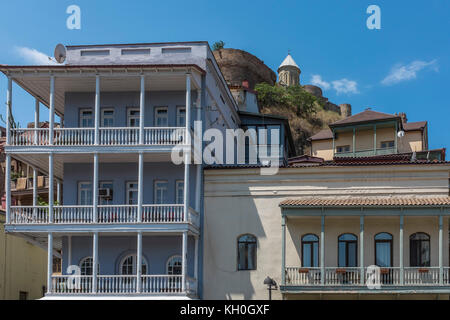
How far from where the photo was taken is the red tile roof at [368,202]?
33.1 meters

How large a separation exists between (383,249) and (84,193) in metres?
13.4

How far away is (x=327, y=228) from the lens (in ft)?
114

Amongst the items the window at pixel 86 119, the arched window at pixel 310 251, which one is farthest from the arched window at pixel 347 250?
the window at pixel 86 119

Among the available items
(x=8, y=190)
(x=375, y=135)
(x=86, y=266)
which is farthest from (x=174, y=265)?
(x=375, y=135)

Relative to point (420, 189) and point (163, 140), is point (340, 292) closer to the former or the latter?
point (420, 189)

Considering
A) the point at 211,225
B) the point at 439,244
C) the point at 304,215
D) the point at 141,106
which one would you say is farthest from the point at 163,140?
the point at 439,244

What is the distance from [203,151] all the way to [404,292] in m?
10.7

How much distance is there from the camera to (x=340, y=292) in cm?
3303

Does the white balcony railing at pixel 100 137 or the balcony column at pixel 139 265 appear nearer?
the balcony column at pixel 139 265

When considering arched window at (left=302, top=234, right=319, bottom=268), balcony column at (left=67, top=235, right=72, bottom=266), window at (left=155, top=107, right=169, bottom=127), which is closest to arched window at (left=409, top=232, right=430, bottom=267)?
arched window at (left=302, top=234, right=319, bottom=268)

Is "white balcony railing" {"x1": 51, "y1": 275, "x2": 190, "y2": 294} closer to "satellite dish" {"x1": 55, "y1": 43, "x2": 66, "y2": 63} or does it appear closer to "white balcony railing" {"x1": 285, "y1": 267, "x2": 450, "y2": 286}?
"white balcony railing" {"x1": 285, "y1": 267, "x2": 450, "y2": 286}

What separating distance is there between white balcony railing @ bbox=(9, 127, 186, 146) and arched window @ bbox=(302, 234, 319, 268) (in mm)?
6848

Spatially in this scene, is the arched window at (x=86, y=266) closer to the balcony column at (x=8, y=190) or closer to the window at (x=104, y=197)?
the window at (x=104, y=197)

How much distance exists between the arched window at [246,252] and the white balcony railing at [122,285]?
2.35 meters
